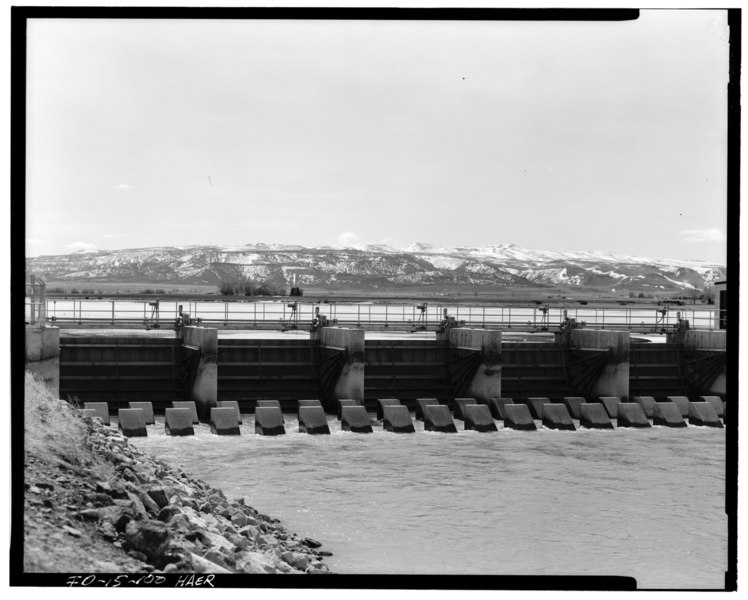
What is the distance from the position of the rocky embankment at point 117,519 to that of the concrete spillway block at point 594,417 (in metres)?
16.4

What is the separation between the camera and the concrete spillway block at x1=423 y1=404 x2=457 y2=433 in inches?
1179

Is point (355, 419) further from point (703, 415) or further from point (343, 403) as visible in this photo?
point (703, 415)

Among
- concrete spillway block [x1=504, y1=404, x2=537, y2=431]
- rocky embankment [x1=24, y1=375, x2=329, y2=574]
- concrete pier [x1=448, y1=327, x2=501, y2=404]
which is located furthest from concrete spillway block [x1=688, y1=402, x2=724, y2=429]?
rocky embankment [x1=24, y1=375, x2=329, y2=574]

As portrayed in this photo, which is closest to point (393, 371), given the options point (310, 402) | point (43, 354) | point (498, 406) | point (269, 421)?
point (498, 406)

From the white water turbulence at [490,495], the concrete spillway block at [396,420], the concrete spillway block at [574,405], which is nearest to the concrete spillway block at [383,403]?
the concrete spillway block at [396,420]

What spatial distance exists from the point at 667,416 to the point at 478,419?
22.4ft

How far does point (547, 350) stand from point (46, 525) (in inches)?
1084

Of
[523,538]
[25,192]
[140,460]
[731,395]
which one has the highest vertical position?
[25,192]

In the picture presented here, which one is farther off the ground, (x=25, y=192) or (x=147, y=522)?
(x=25, y=192)

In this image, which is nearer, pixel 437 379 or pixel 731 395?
Result: pixel 731 395

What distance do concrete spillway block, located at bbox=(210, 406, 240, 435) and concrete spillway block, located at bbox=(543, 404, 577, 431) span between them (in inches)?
398
